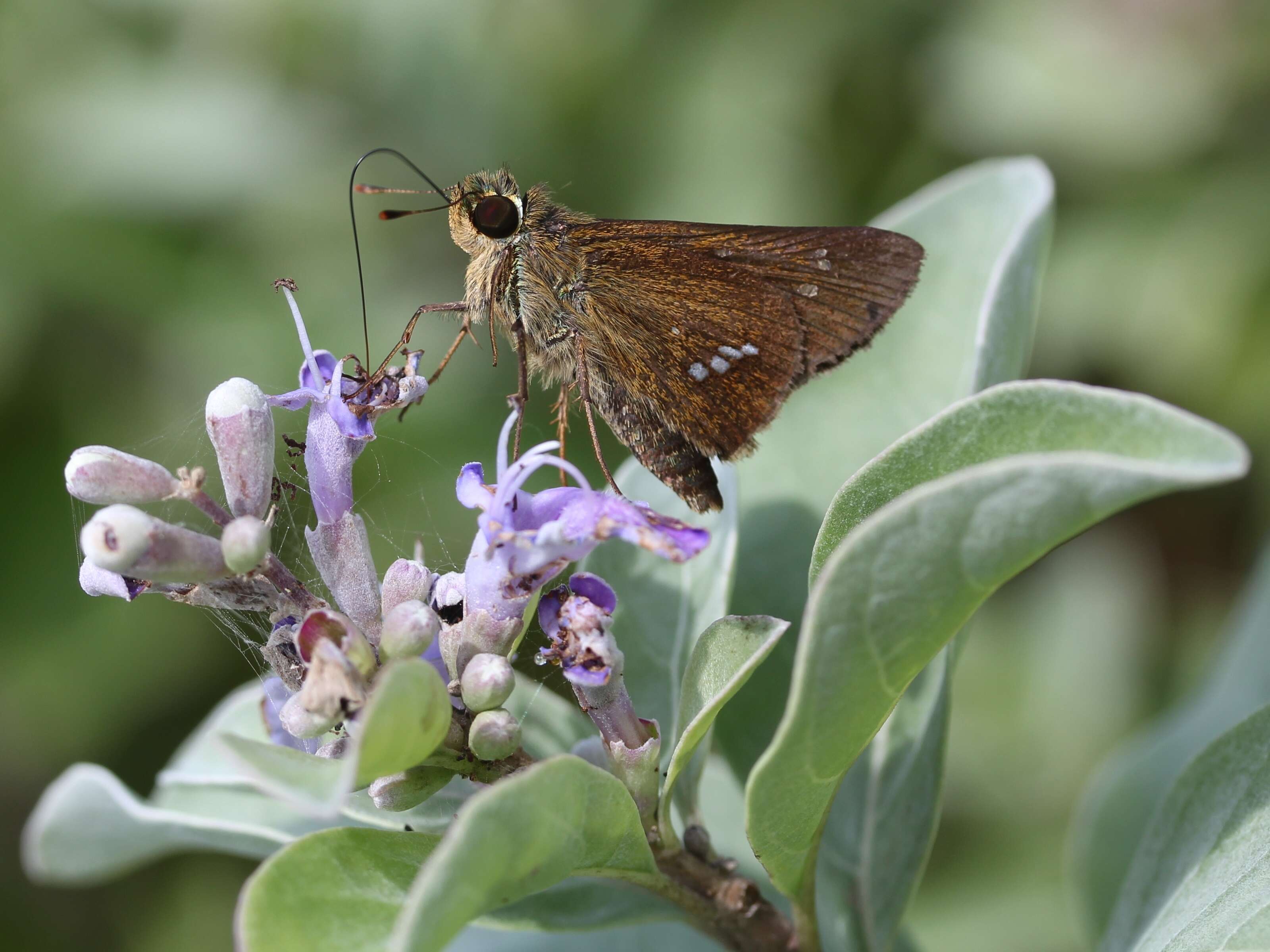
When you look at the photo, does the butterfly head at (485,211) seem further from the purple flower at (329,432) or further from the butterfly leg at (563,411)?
the purple flower at (329,432)

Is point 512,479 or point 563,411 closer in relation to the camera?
point 512,479

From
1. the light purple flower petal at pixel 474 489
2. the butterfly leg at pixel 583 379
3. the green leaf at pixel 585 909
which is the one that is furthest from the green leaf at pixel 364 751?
the butterfly leg at pixel 583 379

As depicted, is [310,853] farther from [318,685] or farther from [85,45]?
[85,45]

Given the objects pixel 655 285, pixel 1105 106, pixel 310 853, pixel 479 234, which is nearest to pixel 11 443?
pixel 479 234

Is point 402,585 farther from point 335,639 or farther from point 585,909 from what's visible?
point 585,909

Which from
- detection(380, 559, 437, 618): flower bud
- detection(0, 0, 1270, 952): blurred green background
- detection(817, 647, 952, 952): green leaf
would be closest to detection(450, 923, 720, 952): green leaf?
detection(817, 647, 952, 952): green leaf

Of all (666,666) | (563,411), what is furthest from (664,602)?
(563,411)

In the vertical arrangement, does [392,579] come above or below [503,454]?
below
